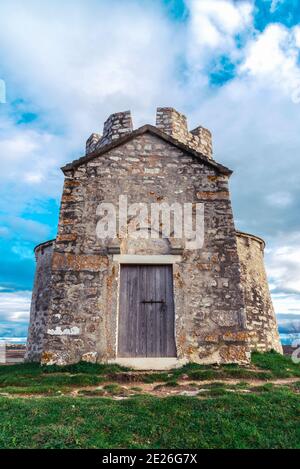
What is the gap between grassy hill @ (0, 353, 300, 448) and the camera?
11.6 feet

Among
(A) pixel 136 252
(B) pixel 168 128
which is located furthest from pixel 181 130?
(A) pixel 136 252

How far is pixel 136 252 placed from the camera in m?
8.11

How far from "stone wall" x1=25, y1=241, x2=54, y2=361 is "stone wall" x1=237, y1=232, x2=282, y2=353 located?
6.71 meters

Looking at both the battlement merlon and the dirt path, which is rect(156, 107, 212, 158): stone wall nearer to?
the battlement merlon

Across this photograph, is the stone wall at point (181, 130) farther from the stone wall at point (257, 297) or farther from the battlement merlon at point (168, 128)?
the stone wall at point (257, 297)

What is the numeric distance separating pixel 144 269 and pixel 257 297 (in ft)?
17.8

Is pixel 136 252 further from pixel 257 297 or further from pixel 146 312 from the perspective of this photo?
pixel 257 297

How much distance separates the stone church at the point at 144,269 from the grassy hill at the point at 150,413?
0.99 meters

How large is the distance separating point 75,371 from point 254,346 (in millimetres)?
6206

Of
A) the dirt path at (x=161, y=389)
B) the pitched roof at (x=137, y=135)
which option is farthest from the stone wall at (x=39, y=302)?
the dirt path at (x=161, y=389)

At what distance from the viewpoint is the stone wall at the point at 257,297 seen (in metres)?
11.1

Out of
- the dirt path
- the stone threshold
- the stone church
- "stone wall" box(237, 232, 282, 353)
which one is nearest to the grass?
the dirt path

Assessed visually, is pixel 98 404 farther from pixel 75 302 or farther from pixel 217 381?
pixel 75 302
